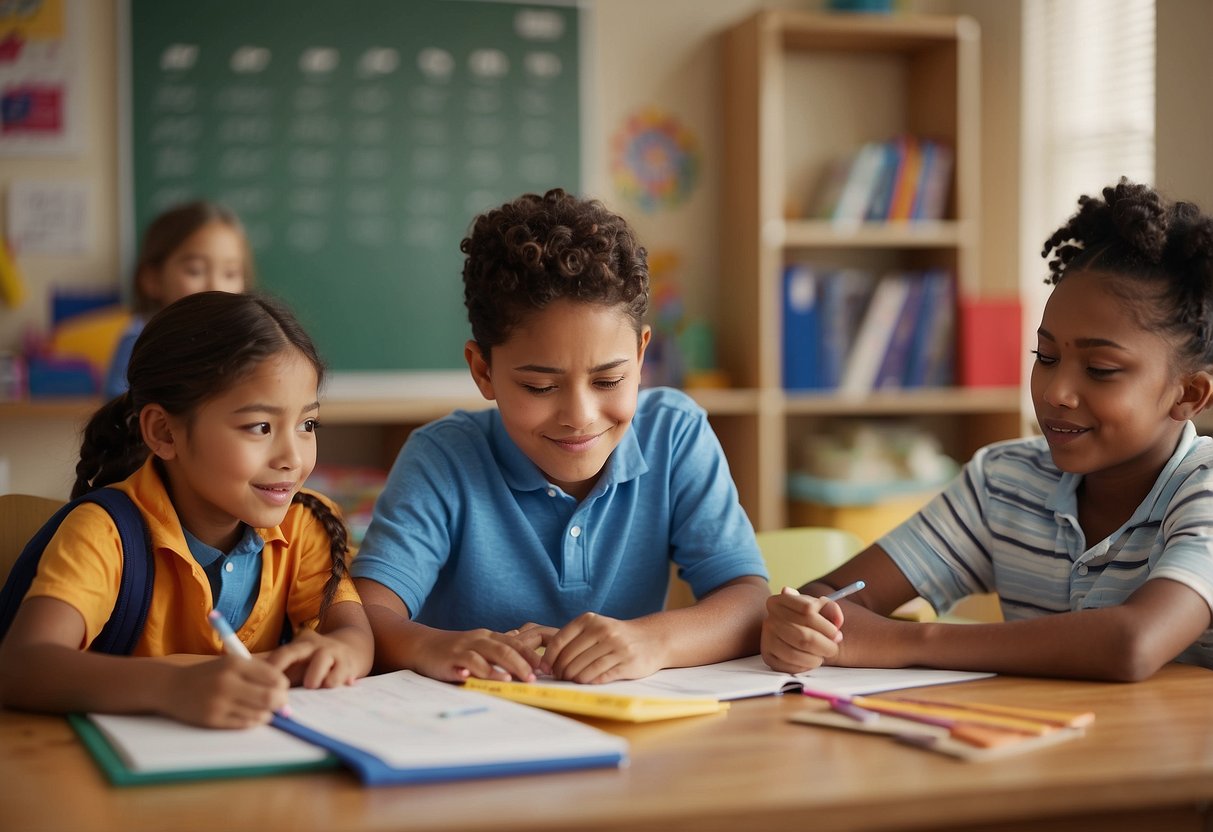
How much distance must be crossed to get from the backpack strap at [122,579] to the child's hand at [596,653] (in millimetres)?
424

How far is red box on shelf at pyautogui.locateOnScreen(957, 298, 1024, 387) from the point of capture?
3.89 metres

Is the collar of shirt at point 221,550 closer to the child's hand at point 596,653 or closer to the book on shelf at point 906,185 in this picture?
the child's hand at point 596,653

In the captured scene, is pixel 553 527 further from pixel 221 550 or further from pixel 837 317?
pixel 837 317

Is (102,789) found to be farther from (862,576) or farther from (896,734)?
(862,576)

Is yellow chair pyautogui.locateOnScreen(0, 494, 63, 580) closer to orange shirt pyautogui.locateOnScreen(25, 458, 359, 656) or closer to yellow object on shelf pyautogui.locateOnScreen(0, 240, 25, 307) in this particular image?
orange shirt pyautogui.locateOnScreen(25, 458, 359, 656)

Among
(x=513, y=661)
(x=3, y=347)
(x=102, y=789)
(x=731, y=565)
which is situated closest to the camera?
(x=102, y=789)

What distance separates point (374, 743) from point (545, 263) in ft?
2.24

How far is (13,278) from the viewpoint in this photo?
3.55 meters

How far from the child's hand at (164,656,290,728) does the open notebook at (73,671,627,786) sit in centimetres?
1

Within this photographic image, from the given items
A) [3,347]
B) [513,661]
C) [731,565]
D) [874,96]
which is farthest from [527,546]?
[874,96]

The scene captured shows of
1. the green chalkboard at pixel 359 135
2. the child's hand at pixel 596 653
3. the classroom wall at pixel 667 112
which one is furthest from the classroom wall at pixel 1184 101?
the child's hand at pixel 596 653

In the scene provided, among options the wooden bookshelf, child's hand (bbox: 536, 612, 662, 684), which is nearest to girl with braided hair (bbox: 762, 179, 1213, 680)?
child's hand (bbox: 536, 612, 662, 684)

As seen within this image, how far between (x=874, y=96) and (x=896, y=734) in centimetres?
→ 347

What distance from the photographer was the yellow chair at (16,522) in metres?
1.60
